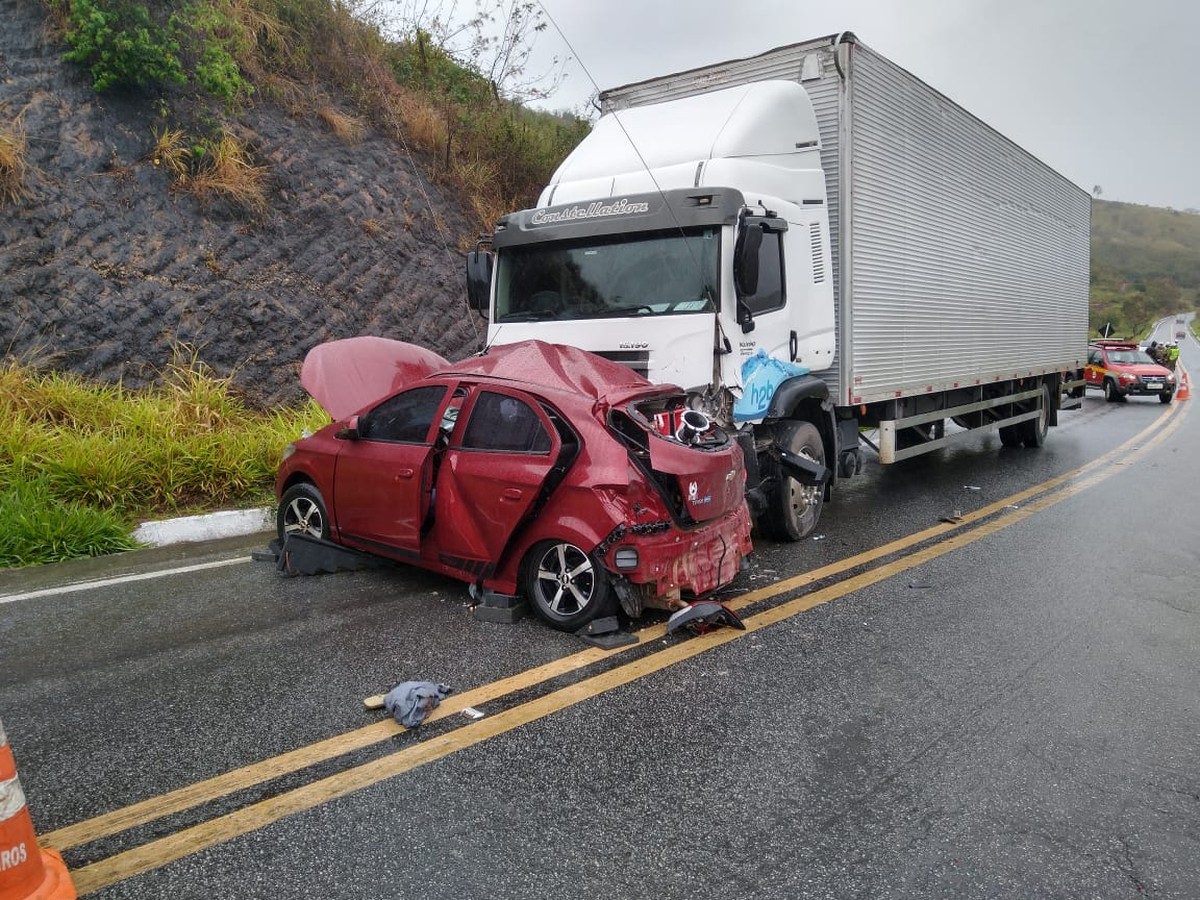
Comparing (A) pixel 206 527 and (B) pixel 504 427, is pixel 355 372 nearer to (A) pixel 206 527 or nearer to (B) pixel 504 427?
(B) pixel 504 427

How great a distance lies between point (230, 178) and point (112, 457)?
484cm

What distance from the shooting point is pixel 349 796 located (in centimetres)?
316

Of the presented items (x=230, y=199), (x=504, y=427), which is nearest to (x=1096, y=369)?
(x=230, y=199)

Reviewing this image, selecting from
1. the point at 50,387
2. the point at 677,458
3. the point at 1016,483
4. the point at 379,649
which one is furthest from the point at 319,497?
the point at 1016,483

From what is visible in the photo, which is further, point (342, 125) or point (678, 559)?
point (342, 125)

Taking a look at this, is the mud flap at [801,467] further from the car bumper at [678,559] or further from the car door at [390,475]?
the car door at [390,475]

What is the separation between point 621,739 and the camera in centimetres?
363

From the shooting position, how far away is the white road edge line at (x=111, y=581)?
224 inches

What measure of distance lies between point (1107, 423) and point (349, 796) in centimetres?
1862

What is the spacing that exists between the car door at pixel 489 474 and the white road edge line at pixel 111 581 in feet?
7.03

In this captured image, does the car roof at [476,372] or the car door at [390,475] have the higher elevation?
the car roof at [476,372]

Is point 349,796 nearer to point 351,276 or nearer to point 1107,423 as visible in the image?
point 351,276

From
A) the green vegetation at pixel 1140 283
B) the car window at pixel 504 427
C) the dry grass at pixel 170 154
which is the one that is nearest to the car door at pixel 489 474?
the car window at pixel 504 427

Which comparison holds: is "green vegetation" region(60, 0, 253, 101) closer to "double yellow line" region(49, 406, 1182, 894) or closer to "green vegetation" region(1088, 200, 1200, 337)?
"double yellow line" region(49, 406, 1182, 894)
